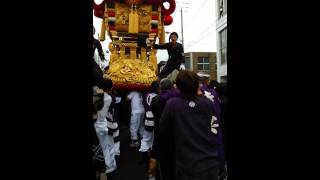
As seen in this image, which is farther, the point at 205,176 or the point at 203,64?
the point at 203,64

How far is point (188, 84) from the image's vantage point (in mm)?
2873

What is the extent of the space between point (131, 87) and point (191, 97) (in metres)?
4.01

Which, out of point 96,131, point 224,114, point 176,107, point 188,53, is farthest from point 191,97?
point 188,53

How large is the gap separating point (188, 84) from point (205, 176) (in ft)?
2.42

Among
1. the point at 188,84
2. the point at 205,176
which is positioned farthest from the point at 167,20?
the point at 205,176

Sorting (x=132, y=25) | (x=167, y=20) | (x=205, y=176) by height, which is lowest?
(x=205, y=176)

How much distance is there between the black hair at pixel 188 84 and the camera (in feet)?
9.43

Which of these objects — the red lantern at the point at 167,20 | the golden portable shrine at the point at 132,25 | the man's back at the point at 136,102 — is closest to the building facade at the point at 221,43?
the red lantern at the point at 167,20

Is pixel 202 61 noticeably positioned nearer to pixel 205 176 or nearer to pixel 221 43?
pixel 221 43

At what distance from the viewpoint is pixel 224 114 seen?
436 centimetres

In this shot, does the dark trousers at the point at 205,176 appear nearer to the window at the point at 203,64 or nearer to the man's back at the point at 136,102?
the man's back at the point at 136,102

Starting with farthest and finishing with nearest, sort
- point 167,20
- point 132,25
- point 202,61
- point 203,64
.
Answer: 1. point 202,61
2. point 203,64
3. point 167,20
4. point 132,25

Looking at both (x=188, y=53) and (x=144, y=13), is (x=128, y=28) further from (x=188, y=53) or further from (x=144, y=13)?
(x=188, y=53)

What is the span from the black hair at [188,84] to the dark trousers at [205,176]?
1.95 ft
